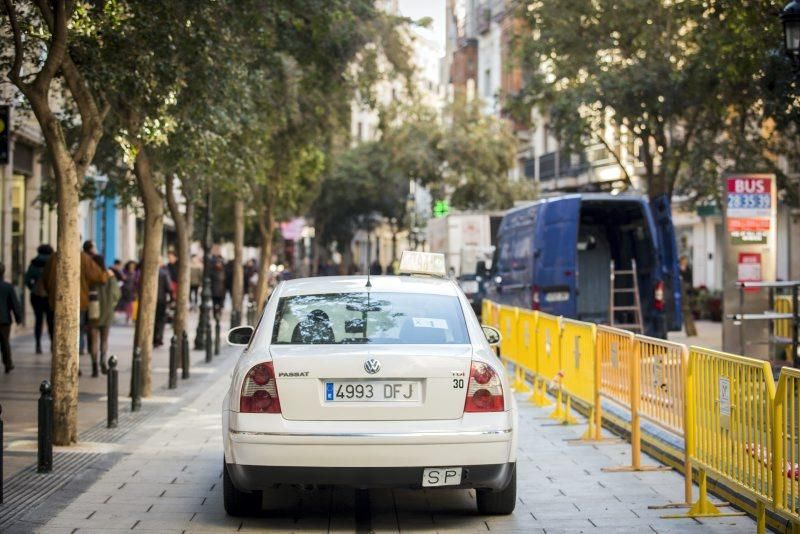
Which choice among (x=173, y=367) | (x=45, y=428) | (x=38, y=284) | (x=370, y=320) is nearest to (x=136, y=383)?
(x=173, y=367)

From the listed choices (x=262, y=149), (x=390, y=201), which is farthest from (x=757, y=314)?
(x=390, y=201)

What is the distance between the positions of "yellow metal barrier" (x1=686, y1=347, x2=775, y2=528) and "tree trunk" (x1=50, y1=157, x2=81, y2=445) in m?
5.41

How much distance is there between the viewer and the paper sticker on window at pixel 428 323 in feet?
26.3

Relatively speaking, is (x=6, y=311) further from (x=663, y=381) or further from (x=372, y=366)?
(x=372, y=366)

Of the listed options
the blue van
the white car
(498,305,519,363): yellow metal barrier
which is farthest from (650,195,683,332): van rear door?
the white car

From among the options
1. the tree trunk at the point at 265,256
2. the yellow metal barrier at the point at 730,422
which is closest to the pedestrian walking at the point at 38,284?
the tree trunk at the point at 265,256

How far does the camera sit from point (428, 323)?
317 inches

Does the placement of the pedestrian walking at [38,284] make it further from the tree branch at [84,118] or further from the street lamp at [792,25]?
the street lamp at [792,25]

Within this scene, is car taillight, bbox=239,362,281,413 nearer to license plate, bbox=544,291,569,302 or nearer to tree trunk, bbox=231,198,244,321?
license plate, bbox=544,291,569,302

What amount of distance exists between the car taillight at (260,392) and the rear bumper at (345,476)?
33cm

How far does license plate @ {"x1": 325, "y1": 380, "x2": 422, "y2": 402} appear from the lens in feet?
24.6

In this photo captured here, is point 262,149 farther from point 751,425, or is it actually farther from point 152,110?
point 751,425

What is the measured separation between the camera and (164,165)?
1784cm

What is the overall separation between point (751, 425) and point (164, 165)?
39.8ft
